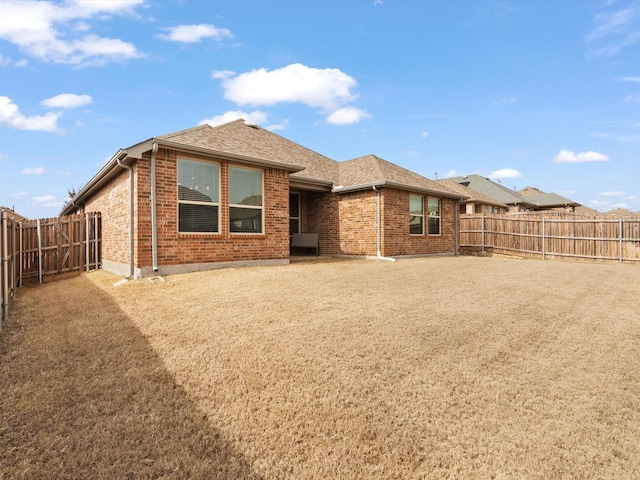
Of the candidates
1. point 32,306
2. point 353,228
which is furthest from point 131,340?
point 353,228

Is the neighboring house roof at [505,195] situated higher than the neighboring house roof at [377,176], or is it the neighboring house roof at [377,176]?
the neighboring house roof at [505,195]

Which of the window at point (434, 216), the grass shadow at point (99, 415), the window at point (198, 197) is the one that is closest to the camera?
the grass shadow at point (99, 415)

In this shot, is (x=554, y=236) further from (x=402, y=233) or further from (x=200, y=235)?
(x=200, y=235)

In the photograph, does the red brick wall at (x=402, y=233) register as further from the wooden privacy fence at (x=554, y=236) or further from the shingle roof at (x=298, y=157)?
the wooden privacy fence at (x=554, y=236)

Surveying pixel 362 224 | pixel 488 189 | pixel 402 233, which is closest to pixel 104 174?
pixel 362 224

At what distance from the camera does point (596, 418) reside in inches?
113

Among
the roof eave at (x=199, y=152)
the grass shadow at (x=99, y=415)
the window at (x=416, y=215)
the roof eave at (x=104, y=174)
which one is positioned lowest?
the grass shadow at (x=99, y=415)

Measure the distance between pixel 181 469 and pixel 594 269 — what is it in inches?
501

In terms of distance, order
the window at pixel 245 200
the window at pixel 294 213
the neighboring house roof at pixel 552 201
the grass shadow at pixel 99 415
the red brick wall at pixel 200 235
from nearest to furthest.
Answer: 1. the grass shadow at pixel 99 415
2. the red brick wall at pixel 200 235
3. the window at pixel 245 200
4. the window at pixel 294 213
5. the neighboring house roof at pixel 552 201

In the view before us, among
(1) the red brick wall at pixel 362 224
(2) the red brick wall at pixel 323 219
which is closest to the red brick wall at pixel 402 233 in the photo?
(1) the red brick wall at pixel 362 224

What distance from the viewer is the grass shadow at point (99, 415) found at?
2.17 metres

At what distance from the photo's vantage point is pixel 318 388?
10.2 feet

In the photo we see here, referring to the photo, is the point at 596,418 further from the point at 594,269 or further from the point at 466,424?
the point at 594,269

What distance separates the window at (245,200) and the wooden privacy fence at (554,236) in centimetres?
1304
